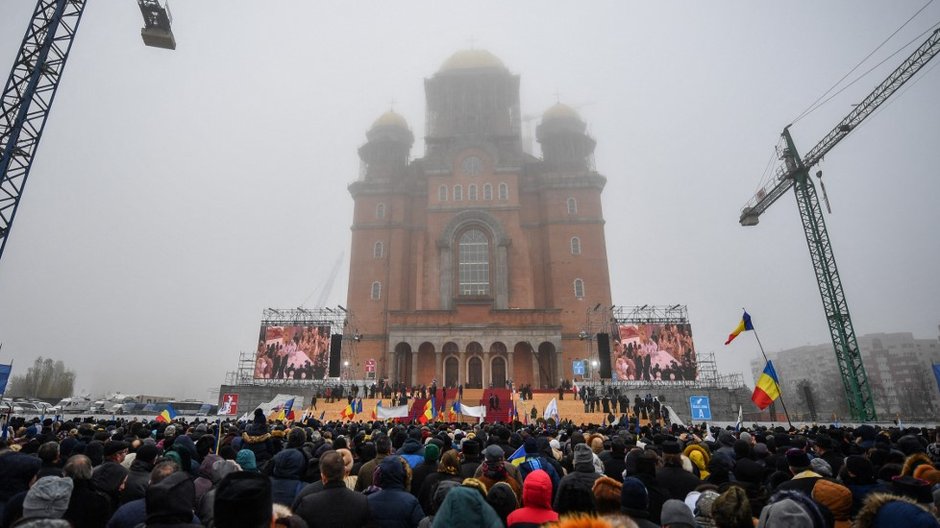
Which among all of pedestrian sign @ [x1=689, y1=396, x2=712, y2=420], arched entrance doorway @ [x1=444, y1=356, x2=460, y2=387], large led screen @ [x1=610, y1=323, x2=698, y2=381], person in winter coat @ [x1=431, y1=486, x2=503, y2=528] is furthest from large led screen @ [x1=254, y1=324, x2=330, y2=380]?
person in winter coat @ [x1=431, y1=486, x2=503, y2=528]

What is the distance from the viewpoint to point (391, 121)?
165 feet

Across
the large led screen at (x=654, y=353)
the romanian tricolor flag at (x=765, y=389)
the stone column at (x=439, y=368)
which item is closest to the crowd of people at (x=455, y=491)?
the romanian tricolor flag at (x=765, y=389)

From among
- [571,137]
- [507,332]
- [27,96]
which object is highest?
[571,137]

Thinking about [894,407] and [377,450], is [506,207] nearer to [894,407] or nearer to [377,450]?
[377,450]

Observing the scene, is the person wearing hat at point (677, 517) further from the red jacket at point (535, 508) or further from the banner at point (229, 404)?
the banner at point (229, 404)

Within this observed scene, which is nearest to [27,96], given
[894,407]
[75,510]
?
[75,510]

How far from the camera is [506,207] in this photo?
1677 inches

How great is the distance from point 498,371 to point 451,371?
143 inches

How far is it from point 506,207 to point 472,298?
27.8 ft

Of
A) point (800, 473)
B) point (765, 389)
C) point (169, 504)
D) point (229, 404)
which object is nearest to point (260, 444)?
point (169, 504)

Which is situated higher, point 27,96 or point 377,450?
point 27,96

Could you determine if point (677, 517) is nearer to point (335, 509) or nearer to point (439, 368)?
point (335, 509)

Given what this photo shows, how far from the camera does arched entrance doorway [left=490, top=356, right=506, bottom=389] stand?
38.2 metres

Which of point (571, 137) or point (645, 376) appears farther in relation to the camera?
point (571, 137)
